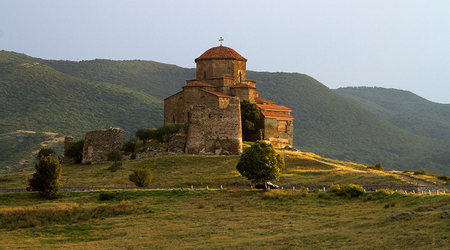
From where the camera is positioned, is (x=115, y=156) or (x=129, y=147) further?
(x=129, y=147)

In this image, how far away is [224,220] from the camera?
28.3 metres

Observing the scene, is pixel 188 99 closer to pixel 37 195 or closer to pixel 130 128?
pixel 37 195

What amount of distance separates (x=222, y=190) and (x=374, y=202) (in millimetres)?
10036

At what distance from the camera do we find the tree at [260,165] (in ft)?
121

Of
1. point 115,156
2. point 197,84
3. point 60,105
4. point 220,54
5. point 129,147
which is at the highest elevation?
point 220,54

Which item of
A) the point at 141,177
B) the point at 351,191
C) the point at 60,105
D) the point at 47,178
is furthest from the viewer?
the point at 60,105

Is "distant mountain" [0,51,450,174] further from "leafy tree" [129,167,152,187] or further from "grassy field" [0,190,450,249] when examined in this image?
"grassy field" [0,190,450,249]

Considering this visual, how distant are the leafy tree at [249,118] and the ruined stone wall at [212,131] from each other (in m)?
6.38

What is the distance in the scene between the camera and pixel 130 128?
336 ft

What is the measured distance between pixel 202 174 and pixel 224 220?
17.0m

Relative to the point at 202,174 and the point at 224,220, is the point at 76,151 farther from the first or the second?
the point at 224,220

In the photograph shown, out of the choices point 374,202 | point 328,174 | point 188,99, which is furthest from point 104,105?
point 374,202

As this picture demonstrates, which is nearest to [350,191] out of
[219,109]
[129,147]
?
[219,109]

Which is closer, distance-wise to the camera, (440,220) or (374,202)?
(440,220)
